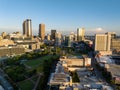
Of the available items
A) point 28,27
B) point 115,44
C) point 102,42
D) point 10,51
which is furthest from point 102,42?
point 28,27

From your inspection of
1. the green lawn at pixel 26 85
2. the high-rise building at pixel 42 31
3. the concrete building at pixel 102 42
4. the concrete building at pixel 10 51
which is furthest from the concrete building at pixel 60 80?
the high-rise building at pixel 42 31

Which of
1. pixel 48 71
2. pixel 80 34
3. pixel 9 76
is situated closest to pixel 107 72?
pixel 48 71

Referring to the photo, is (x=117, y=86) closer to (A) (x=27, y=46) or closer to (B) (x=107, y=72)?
(B) (x=107, y=72)

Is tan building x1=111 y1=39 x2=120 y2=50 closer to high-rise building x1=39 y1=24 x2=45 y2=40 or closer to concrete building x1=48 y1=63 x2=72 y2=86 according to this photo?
concrete building x1=48 y1=63 x2=72 y2=86

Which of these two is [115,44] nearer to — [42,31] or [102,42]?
Result: [102,42]

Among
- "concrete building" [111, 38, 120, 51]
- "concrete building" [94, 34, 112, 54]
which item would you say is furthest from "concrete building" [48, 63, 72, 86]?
"concrete building" [111, 38, 120, 51]

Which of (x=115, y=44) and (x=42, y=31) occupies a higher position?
(x=42, y=31)

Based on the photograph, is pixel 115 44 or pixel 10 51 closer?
pixel 10 51
